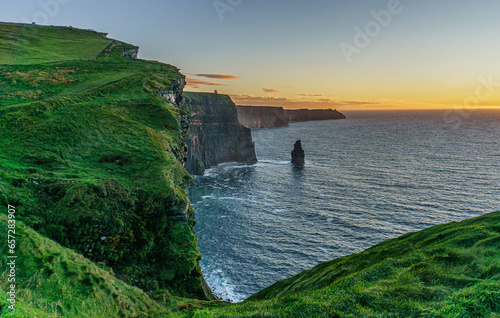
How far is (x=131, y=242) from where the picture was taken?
60.6 ft

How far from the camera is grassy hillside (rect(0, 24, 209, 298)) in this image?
55.1 feet

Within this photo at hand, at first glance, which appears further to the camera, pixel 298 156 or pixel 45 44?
pixel 298 156

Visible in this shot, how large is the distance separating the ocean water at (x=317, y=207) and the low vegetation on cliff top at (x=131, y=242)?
21.8m

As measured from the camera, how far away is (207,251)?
47906mm

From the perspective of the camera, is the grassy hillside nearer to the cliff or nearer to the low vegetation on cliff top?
the low vegetation on cliff top

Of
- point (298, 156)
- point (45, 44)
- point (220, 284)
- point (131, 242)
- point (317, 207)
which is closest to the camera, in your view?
point (131, 242)

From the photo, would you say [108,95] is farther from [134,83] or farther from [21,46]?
[21,46]

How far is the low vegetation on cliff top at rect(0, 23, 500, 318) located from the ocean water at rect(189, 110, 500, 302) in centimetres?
2179

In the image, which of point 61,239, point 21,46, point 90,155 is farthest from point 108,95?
point 21,46

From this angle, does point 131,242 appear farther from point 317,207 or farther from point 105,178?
point 317,207

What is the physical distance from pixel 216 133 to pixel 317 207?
68.1m

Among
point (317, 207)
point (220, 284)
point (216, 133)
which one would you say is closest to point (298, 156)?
point (216, 133)

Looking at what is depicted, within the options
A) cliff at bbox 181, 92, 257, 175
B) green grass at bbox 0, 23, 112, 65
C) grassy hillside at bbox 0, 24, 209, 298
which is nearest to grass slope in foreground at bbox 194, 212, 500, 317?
grassy hillside at bbox 0, 24, 209, 298

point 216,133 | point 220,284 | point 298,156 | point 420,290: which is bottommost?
point 220,284
